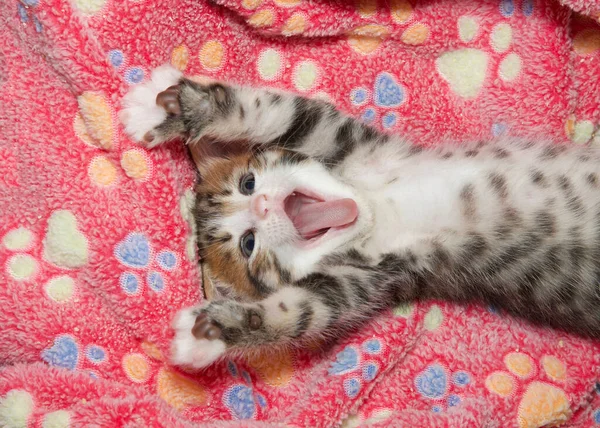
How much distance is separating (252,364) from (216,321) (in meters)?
0.37

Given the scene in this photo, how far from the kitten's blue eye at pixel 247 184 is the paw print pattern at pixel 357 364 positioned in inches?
20.5

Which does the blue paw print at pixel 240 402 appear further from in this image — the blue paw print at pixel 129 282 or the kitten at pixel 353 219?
the blue paw print at pixel 129 282

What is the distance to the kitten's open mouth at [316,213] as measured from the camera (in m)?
1.67

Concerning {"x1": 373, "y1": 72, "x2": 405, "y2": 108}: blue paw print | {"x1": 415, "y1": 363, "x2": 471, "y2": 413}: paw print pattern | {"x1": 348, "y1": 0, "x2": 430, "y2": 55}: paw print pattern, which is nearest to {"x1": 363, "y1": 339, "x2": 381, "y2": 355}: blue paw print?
{"x1": 415, "y1": 363, "x2": 471, "y2": 413}: paw print pattern

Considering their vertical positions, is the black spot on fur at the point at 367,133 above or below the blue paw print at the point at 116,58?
below

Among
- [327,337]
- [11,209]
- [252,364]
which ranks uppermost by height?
[11,209]

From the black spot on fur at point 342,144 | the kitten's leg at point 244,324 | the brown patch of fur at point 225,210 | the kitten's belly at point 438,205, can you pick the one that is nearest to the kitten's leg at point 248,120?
the black spot on fur at point 342,144

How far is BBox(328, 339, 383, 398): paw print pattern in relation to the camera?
1.85 metres

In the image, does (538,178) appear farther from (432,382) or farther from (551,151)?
(432,382)

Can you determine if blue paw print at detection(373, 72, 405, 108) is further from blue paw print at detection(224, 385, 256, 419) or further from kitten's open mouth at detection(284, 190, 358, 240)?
blue paw print at detection(224, 385, 256, 419)

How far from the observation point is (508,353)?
194 centimetres

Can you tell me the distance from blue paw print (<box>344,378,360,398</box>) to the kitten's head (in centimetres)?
35

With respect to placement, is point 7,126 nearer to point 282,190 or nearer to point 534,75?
point 282,190

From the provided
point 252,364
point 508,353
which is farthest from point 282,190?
point 508,353
